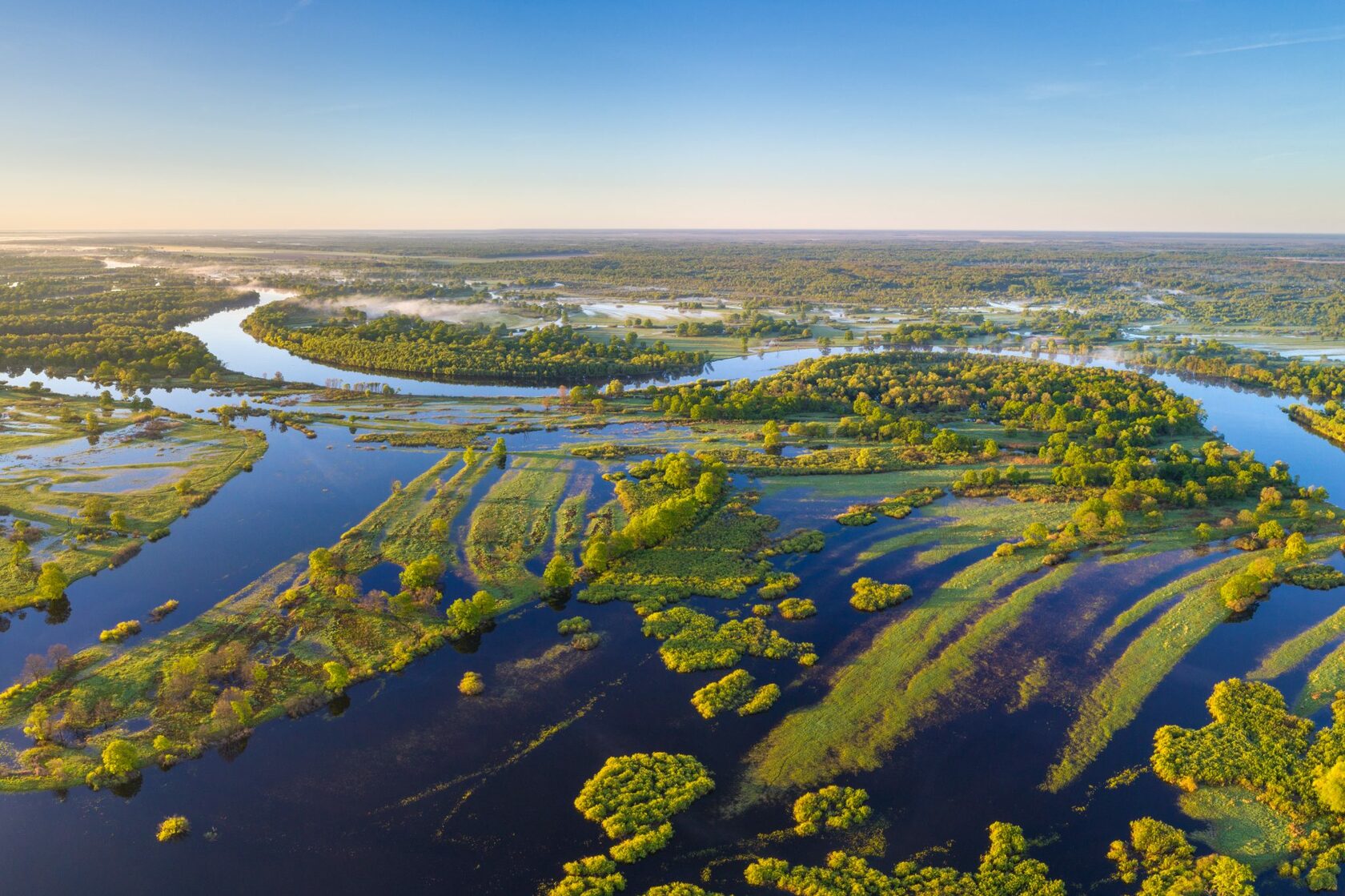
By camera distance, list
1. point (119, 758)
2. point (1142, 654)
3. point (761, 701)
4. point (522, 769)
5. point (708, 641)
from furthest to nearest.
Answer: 1. point (708, 641)
2. point (1142, 654)
3. point (761, 701)
4. point (522, 769)
5. point (119, 758)

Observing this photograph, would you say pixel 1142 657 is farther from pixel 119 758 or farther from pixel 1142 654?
pixel 119 758

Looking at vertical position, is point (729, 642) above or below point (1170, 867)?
above

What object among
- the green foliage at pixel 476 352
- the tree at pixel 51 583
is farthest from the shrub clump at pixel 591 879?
the green foliage at pixel 476 352

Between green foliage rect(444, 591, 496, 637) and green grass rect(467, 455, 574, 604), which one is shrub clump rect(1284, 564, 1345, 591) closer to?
green grass rect(467, 455, 574, 604)

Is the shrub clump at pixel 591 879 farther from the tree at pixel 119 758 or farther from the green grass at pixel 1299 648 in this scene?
the green grass at pixel 1299 648

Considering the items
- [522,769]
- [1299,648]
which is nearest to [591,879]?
[522,769]
